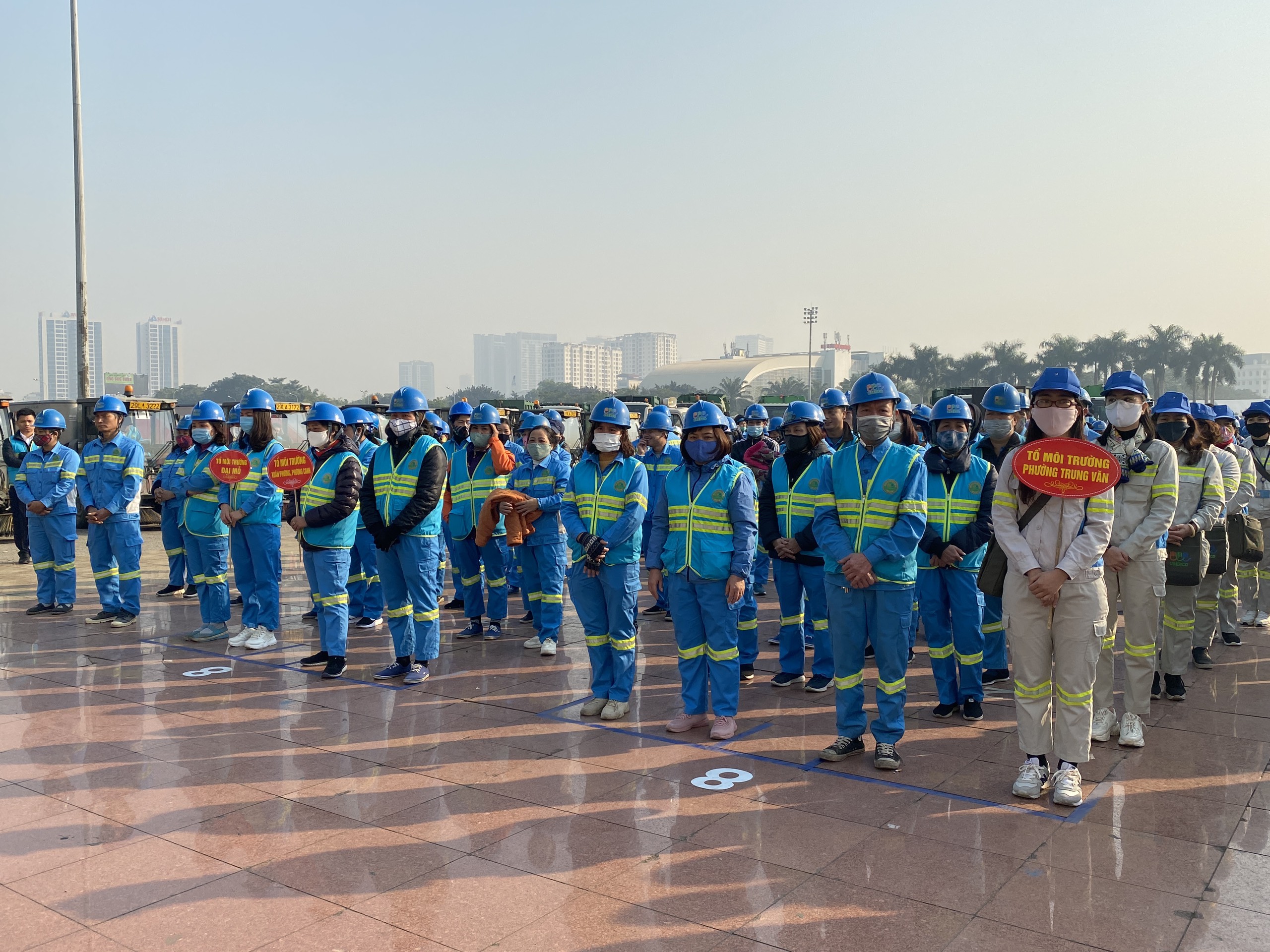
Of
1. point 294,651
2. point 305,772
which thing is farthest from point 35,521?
point 305,772

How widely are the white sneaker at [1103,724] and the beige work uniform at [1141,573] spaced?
3cm

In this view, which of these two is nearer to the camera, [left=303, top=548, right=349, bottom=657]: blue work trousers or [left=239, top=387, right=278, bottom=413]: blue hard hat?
[left=303, top=548, right=349, bottom=657]: blue work trousers

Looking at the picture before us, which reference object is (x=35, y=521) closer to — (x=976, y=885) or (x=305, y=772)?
(x=305, y=772)

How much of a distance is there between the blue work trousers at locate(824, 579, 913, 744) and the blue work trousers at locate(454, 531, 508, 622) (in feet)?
13.8

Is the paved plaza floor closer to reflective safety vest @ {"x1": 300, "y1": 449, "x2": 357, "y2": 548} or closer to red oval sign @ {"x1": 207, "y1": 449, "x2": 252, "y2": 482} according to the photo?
reflective safety vest @ {"x1": 300, "y1": 449, "x2": 357, "y2": 548}

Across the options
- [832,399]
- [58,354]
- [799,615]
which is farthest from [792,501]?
[58,354]

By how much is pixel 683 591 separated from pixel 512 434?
1195cm

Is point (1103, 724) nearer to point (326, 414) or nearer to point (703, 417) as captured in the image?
point (703, 417)

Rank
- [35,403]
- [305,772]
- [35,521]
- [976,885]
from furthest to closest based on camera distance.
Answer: [35,403], [35,521], [305,772], [976,885]

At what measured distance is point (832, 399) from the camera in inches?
309

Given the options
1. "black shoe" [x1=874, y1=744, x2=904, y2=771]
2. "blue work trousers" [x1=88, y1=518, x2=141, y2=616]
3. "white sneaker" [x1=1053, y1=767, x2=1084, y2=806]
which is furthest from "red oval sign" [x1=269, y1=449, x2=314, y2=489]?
"white sneaker" [x1=1053, y1=767, x2=1084, y2=806]

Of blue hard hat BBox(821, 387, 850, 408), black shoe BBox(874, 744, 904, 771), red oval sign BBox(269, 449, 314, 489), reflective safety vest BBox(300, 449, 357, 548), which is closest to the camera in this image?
black shoe BBox(874, 744, 904, 771)

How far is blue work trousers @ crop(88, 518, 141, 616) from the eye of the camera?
951 centimetres

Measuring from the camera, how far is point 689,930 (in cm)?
359
